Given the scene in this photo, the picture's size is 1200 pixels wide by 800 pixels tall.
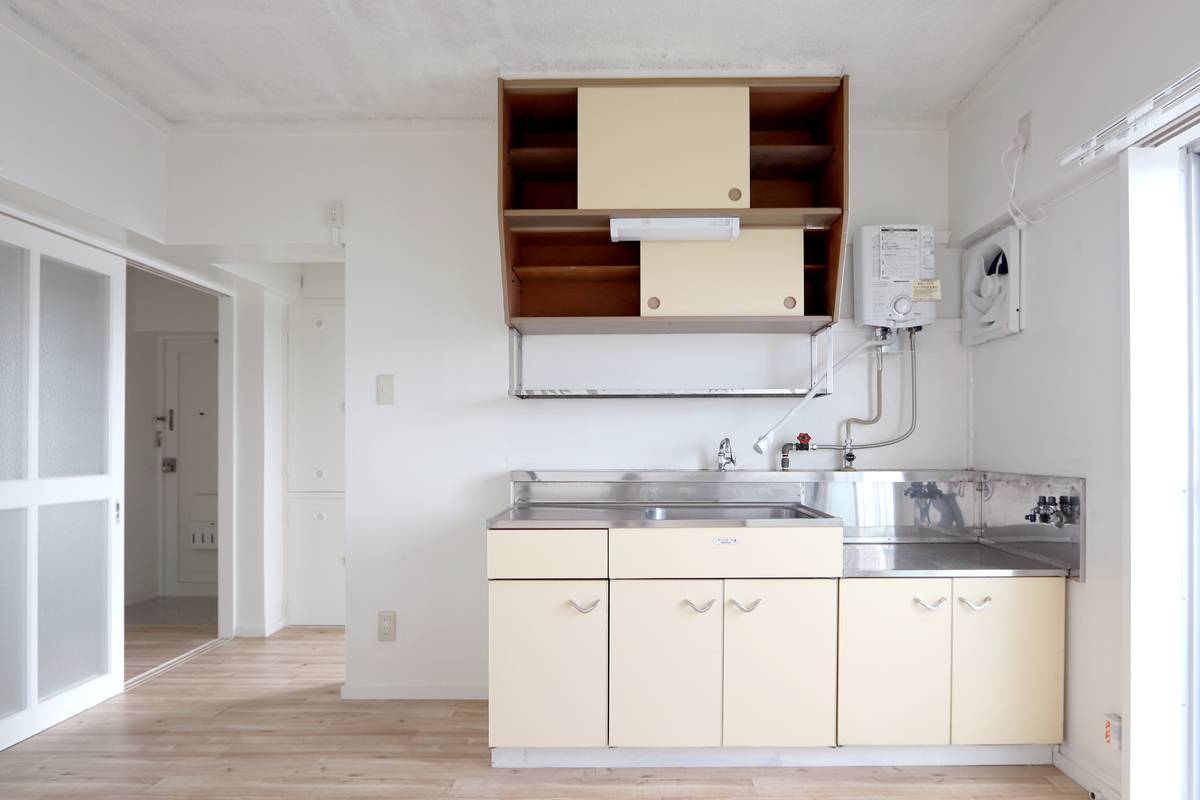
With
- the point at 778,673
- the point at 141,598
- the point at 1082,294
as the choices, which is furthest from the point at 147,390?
→ the point at 1082,294

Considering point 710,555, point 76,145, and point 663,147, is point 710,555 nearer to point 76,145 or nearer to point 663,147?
point 663,147

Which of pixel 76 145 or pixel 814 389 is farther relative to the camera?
pixel 814 389

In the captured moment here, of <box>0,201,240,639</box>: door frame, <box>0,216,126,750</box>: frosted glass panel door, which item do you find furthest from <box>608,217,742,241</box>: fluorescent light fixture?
<box>0,201,240,639</box>: door frame

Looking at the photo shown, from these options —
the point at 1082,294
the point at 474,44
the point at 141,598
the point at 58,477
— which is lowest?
the point at 141,598

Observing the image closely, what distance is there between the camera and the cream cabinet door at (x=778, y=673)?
94.7 inches

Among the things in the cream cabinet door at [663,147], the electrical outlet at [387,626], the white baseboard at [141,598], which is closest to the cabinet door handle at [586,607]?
the electrical outlet at [387,626]

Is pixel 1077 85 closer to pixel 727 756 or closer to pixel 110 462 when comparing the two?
pixel 727 756

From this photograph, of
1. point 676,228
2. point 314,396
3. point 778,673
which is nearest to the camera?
point 778,673

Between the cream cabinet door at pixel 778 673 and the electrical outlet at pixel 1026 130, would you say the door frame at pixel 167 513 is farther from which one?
the electrical outlet at pixel 1026 130

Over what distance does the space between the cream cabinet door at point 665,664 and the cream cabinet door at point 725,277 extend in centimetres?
97

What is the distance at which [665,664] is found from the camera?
2414 millimetres

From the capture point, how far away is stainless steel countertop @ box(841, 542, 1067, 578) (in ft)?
7.92

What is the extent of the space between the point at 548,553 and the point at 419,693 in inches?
43.7

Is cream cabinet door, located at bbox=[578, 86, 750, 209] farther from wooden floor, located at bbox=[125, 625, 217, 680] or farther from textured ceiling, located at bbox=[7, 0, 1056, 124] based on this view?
wooden floor, located at bbox=[125, 625, 217, 680]
